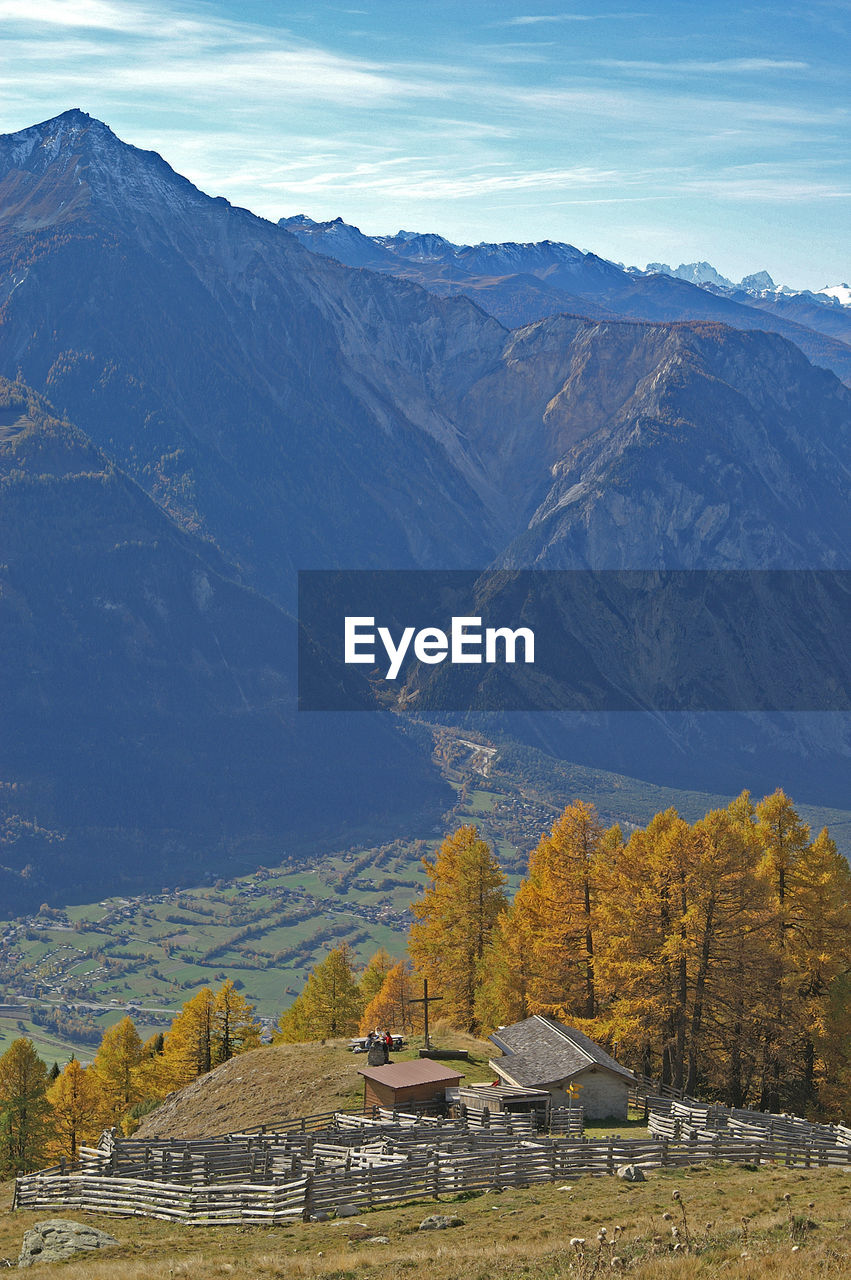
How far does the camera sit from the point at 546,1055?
64.8 metres

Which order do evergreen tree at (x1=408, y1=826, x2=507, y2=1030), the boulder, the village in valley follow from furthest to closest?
evergreen tree at (x1=408, y1=826, x2=507, y2=1030) → the village in valley → the boulder

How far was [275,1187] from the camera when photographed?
1869 inches

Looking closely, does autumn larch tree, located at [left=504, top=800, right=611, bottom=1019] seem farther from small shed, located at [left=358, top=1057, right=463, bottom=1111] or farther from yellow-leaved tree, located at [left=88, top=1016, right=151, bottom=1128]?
yellow-leaved tree, located at [left=88, top=1016, right=151, bottom=1128]

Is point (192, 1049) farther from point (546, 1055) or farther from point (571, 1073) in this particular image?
point (571, 1073)

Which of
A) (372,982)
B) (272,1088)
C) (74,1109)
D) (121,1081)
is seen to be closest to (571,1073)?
(272,1088)

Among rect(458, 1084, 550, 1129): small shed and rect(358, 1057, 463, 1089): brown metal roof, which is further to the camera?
rect(358, 1057, 463, 1089): brown metal roof

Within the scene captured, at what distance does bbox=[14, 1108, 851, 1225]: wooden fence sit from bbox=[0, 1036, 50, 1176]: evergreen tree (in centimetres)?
3569

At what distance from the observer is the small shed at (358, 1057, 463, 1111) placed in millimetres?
62844

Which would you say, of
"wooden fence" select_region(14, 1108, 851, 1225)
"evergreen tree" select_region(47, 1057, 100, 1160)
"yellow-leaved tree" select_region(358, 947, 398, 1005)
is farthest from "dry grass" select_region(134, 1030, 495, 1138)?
"yellow-leaved tree" select_region(358, 947, 398, 1005)

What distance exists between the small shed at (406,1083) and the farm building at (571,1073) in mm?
2758

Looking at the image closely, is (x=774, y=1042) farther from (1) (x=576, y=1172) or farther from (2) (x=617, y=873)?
(1) (x=576, y=1172)

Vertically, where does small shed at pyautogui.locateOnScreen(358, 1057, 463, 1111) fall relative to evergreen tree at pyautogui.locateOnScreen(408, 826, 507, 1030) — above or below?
below

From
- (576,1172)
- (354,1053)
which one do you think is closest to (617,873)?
(354,1053)

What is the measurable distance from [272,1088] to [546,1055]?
17563 millimetres
